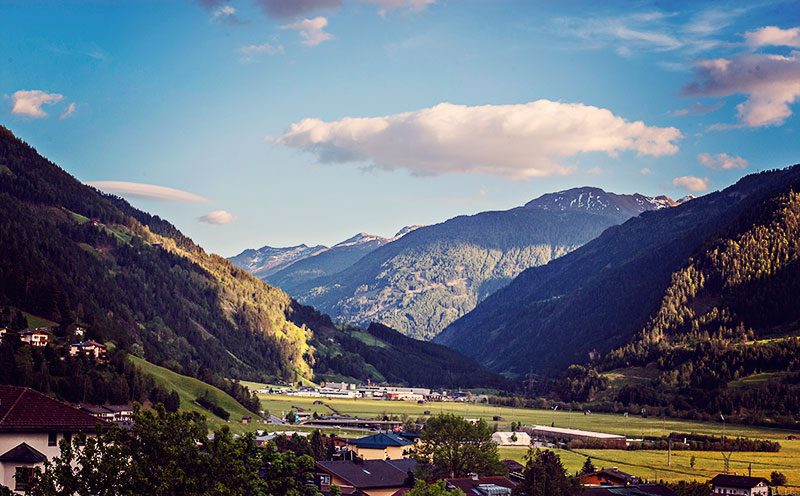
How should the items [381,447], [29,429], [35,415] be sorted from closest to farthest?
1. [29,429]
2. [35,415]
3. [381,447]

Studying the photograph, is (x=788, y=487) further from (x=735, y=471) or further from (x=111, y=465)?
(x=111, y=465)

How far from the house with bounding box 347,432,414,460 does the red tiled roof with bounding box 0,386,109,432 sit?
8613 centimetres

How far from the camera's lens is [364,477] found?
11994 cm

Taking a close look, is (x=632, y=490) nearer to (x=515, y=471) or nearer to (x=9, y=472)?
(x=515, y=471)

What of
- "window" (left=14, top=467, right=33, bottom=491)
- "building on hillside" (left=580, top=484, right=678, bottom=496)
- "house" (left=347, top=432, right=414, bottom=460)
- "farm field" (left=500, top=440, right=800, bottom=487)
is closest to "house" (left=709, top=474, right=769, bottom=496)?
"farm field" (left=500, top=440, right=800, bottom=487)

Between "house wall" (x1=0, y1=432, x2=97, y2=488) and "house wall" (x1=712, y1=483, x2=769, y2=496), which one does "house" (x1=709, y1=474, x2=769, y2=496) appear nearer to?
"house wall" (x1=712, y1=483, x2=769, y2=496)

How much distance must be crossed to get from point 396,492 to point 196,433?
59.0 meters

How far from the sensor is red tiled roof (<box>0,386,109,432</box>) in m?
71.8

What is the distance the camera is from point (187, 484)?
60.6 m

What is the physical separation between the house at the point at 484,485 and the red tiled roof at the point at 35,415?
48.0 m

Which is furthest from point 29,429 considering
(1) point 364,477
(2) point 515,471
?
(2) point 515,471

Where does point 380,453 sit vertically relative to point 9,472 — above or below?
below

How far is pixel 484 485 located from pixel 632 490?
2122 cm

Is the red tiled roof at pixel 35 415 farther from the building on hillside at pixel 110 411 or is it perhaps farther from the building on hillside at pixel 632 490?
the building on hillside at pixel 110 411
